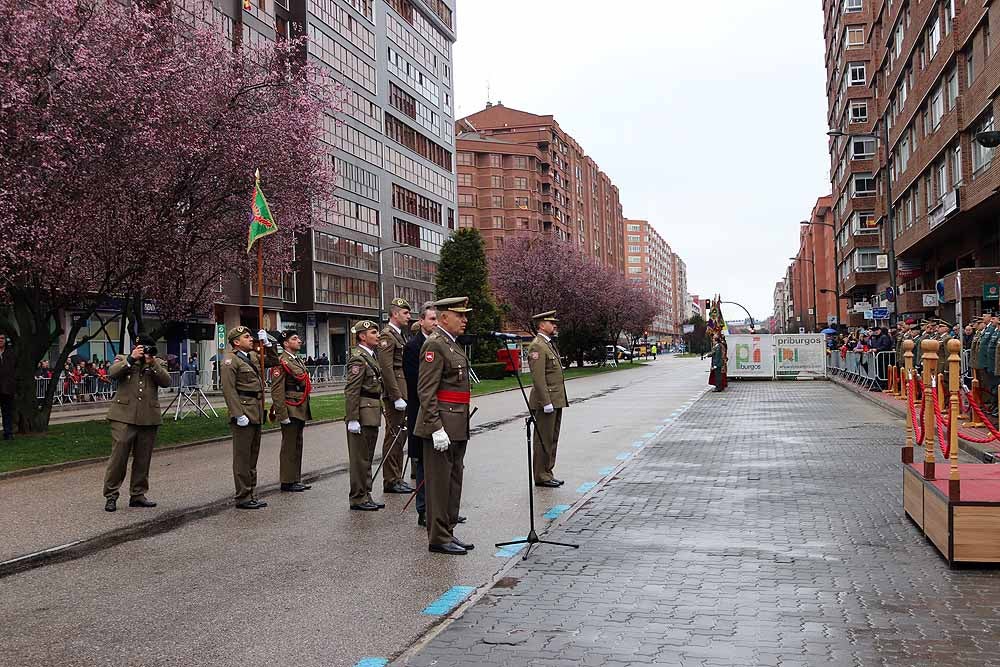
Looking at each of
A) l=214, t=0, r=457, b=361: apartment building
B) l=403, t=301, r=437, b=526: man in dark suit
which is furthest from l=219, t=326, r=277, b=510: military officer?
l=214, t=0, r=457, b=361: apartment building

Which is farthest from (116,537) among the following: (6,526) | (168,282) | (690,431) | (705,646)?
(168,282)

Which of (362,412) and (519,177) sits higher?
(519,177)

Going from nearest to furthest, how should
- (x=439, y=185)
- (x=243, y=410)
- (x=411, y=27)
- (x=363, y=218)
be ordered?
(x=243, y=410), (x=363, y=218), (x=411, y=27), (x=439, y=185)

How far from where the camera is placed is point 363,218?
5428 centimetres

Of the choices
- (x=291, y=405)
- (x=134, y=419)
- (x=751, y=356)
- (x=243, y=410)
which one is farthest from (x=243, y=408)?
(x=751, y=356)

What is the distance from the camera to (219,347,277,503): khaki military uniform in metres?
8.96

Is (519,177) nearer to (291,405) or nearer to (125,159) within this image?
(125,159)

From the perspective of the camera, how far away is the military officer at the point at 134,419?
9.15m

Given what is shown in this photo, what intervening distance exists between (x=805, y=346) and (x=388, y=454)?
30.2 meters

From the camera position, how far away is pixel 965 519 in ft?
18.6

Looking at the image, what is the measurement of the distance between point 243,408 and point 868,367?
22.6 meters

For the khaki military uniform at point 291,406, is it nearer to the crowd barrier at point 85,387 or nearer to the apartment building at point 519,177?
the crowd barrier at point 85,387

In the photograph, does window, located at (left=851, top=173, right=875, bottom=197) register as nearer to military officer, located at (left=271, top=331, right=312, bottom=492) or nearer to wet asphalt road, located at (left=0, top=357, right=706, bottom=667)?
wet asphalt road, located at (left=0, top=357, right=706, bottom=667)

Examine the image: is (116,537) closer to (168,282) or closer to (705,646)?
(705,646)
